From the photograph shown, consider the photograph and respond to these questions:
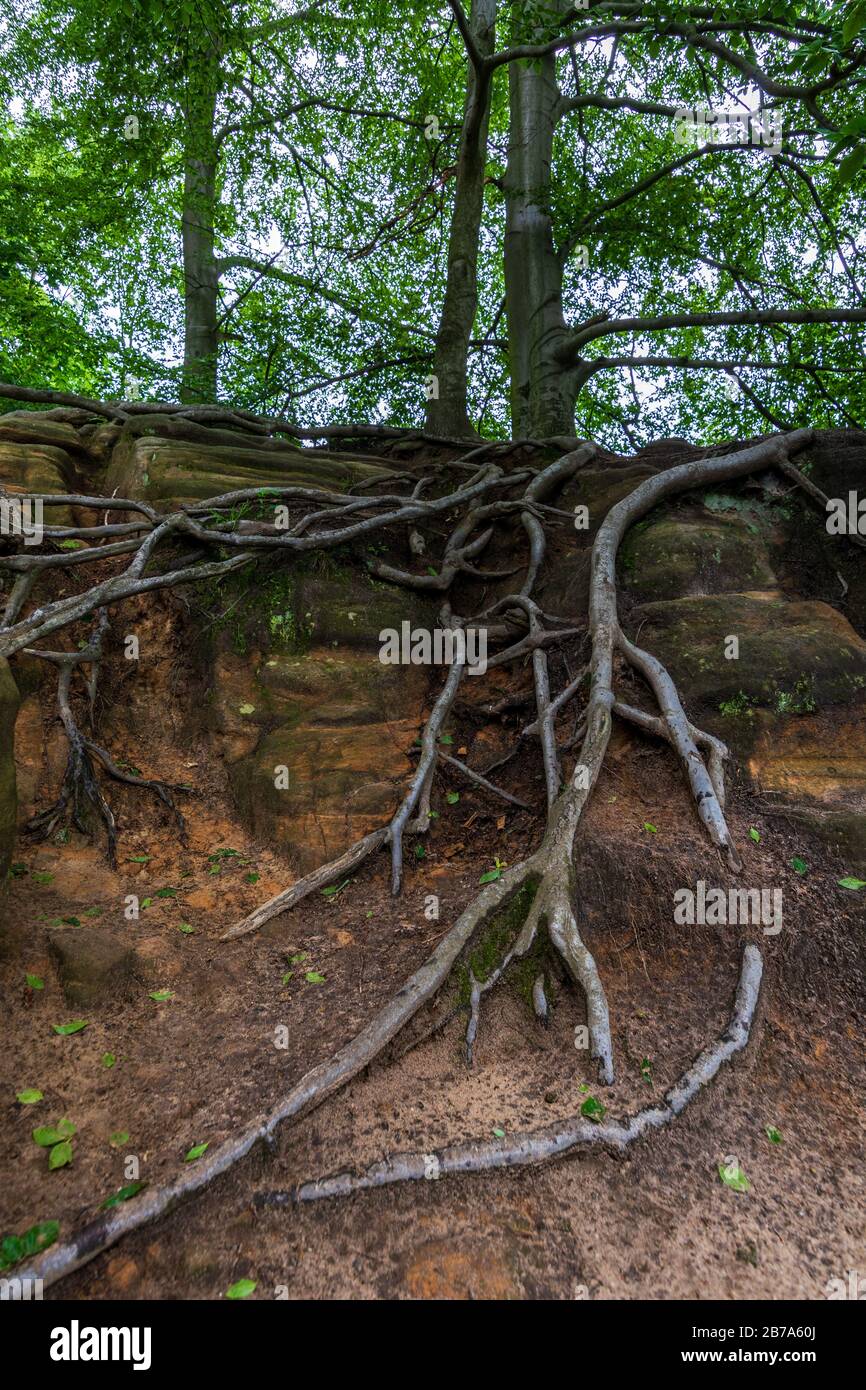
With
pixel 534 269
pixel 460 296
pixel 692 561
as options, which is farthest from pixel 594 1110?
pixel 534 269

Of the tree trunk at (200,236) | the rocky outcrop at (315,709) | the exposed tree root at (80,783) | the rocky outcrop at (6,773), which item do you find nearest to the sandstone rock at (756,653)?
the rocky outcrop at (315,709)

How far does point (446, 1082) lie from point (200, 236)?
1306 centimetres

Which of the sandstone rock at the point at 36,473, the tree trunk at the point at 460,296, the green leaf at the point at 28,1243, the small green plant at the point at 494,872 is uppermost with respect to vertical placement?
the tree trunk at the point at 460,296

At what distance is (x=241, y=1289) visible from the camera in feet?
6.30

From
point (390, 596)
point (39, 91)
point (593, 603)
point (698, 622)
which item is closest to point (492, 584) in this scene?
point (390, 596)

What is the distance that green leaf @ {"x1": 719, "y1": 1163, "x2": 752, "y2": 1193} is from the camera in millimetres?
2311

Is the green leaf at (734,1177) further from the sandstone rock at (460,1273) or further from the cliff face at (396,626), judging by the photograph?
the cliff face at (396,626)

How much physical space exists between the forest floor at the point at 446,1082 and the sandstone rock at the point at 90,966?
0.05 m

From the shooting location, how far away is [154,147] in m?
7.36

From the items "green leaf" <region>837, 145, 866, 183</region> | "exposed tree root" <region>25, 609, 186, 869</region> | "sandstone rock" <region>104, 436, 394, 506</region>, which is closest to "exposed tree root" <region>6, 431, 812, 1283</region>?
"sandstone rock" <region>104, 436, 394, 506</region>

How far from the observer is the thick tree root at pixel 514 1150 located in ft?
7.26

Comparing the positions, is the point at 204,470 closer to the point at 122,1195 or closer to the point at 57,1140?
the point at 57,1140

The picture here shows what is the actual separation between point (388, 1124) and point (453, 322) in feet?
28.2
